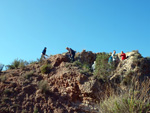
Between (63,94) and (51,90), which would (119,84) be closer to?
(63,94)

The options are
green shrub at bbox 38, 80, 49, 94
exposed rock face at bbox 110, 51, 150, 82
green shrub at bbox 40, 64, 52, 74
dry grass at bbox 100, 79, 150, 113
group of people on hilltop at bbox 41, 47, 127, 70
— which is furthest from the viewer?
green shrub at bbox 40, 64, 52, 74

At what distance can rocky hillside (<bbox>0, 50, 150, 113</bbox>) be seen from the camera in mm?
11148

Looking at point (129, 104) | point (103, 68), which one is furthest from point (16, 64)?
point (129, 104)

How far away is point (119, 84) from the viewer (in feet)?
40.0

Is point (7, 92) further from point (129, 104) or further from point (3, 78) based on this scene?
point (129, 104)

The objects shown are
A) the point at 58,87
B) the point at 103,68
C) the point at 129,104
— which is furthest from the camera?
the point at 103,68

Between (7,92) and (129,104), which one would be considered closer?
(129,104)

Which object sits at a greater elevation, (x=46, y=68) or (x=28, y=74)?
(x=46, y=68)

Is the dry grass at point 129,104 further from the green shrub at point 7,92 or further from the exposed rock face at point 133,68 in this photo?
the green shrub at point 7,92

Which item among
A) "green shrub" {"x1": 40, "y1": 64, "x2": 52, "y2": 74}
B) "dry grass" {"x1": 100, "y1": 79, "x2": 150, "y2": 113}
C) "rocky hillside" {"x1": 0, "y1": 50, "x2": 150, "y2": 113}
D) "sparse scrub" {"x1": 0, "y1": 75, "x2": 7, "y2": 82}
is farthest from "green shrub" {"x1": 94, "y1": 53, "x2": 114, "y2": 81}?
"sparse scrub" {"x1": 0, "y1": 75, "x2": 7, "y2": 82}

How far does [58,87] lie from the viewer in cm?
1283

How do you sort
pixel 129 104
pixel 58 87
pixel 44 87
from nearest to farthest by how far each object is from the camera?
pixel 129 104 → pixel 44 87 → pixel 58 87

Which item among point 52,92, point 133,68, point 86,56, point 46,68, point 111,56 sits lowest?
point 52,92

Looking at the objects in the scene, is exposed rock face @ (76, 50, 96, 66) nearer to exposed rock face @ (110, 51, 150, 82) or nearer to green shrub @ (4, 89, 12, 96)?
exposed rock face @ (110, 51, 150, 82)
